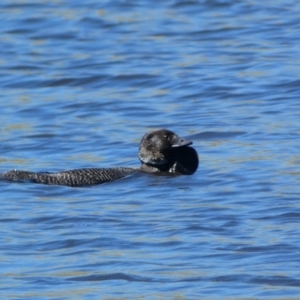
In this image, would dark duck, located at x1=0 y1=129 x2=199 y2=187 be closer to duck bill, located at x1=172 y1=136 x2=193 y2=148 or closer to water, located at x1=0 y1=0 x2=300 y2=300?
duck bill, located at x1=172 y1=136 x2=193 y2=148

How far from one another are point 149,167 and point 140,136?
140 centimetres

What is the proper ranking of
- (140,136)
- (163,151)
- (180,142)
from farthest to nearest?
(140,136) < (163,151) < (180,142)

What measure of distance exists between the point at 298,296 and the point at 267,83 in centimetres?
818

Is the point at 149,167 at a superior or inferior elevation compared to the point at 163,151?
inferior

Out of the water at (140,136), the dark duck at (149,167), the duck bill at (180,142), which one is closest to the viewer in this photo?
the water at (140,136)

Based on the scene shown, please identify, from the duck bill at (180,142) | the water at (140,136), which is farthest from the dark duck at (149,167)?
the water at (140,136)

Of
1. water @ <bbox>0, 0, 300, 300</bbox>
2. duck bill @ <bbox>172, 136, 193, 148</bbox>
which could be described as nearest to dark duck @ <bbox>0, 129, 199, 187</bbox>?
duck bill @ <bbox>172, 136, 193, 148</bbox>

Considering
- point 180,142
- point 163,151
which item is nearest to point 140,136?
point 163,151

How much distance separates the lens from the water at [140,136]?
7.28m

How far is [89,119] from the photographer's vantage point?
13328mm

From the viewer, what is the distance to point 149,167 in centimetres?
1093

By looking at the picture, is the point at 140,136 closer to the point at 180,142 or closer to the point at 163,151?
the point at 163,151

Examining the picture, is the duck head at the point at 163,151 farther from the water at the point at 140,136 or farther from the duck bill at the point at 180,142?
the water at the point at 140,136

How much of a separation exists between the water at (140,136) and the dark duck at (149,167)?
108mm
